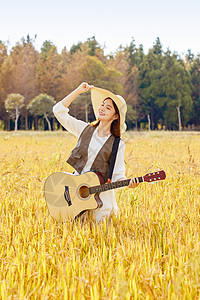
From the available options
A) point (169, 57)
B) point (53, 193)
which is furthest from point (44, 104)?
point (53, 193)

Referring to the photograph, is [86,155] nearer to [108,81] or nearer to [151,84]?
[108,81]

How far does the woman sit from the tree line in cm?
3743

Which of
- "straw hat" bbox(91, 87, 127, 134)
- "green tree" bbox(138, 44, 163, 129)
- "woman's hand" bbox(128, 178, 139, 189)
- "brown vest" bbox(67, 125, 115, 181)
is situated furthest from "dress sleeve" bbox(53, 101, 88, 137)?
"green tree" bbox(138, 44, 163, 129)

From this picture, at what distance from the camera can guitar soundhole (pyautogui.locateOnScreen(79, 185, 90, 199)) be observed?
296 cm

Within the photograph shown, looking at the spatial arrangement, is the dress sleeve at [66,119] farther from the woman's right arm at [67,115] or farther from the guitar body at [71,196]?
the guitar body at [71,196]

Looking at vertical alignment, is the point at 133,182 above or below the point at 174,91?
below

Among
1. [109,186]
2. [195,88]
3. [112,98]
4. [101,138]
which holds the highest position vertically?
[195,88]

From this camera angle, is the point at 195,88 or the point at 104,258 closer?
the point at 104,258

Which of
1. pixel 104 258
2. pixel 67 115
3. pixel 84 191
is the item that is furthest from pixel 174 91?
pixel 104 258

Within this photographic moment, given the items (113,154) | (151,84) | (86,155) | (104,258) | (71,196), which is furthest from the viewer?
(151,84)

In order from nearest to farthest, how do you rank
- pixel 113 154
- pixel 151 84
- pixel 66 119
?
pixel 113 154
pixel 66 119
pixel 151 84

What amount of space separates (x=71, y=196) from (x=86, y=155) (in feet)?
1.67

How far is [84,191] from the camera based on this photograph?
2.98 metres

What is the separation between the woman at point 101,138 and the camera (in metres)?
3.13
